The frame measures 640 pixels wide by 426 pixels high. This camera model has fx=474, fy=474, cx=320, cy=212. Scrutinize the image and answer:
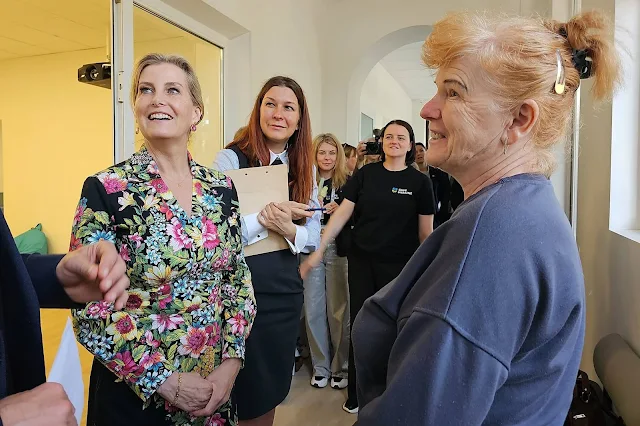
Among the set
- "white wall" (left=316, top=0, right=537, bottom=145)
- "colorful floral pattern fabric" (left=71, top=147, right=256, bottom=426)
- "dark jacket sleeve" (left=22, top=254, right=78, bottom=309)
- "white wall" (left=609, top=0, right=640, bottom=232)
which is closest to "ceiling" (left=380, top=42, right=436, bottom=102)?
"white wall" (left=316, top=0, right=537, bottom=145)

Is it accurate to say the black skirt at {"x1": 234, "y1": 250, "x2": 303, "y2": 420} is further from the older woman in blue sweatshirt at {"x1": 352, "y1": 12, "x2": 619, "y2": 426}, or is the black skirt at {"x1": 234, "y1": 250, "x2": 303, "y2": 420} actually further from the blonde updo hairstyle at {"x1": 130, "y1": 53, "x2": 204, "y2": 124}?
the older woman in blue sweatshirt at {"x1": 352, "y1": 12, "x2": 619, "y2": 426}

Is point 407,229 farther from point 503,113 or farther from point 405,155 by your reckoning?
point 503,113

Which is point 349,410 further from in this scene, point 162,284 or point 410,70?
point 410,70

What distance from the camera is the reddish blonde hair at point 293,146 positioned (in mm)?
1633

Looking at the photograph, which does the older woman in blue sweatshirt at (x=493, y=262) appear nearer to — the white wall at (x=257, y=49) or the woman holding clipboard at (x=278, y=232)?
the woman holding clipboard at (x=278, y=232)

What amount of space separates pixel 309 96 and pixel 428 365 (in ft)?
12.7

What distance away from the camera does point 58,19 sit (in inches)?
173

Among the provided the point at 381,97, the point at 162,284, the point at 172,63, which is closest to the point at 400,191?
the point at 172,63

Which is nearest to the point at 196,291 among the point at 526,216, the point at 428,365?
the point at 428,365

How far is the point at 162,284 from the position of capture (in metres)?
1.03

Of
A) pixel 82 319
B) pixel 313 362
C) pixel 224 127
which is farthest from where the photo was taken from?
pixel 224 127

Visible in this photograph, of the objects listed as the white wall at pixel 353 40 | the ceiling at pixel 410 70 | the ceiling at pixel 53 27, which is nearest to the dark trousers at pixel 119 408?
the ceiling at pixel 53 27

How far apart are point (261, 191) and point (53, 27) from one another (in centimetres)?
432

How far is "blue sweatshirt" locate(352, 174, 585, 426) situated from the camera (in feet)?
2.02
